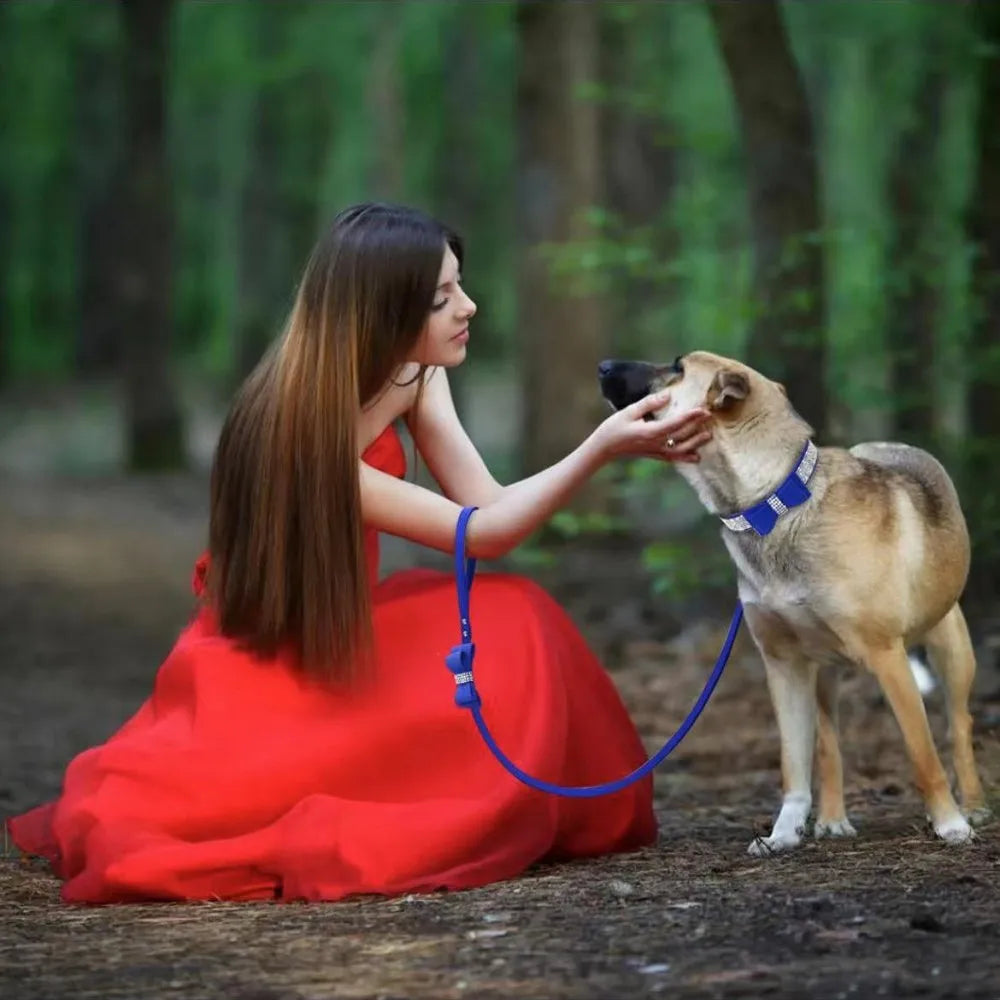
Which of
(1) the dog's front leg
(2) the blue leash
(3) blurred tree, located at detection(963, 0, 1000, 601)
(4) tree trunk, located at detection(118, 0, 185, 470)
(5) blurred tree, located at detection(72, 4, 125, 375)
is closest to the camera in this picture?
(2) the blue leash

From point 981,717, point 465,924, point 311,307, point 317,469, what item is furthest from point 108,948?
point 981,717

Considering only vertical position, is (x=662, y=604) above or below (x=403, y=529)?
below

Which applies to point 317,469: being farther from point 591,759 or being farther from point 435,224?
point 591,759

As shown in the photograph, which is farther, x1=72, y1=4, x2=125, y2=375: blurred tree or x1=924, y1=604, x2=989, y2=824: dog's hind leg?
x1=72, y1=4, x2=125, y2=375: blurred tree

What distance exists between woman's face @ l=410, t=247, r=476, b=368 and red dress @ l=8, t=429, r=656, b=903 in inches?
13.1

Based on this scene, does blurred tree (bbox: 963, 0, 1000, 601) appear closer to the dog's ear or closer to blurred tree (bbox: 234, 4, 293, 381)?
the dog's ear

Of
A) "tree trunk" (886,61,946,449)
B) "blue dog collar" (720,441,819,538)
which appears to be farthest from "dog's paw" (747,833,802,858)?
"tree trunk" (886,61,946,449)

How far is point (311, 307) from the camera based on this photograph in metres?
5.23

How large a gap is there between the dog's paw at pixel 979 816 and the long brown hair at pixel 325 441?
6.34ft

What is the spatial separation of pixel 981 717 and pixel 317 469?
11.9 ft

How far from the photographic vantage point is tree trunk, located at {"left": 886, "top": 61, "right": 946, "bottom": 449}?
9398 millimetres

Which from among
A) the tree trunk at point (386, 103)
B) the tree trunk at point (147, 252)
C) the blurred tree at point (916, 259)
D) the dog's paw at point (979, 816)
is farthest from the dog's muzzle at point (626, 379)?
the tree trunk at point (386, 103)

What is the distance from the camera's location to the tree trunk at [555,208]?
13867 millimetres

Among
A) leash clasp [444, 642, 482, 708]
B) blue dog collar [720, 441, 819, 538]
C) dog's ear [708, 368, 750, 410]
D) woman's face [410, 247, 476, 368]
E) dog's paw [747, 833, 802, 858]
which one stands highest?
woman's face [410, 247, 476, 368]
